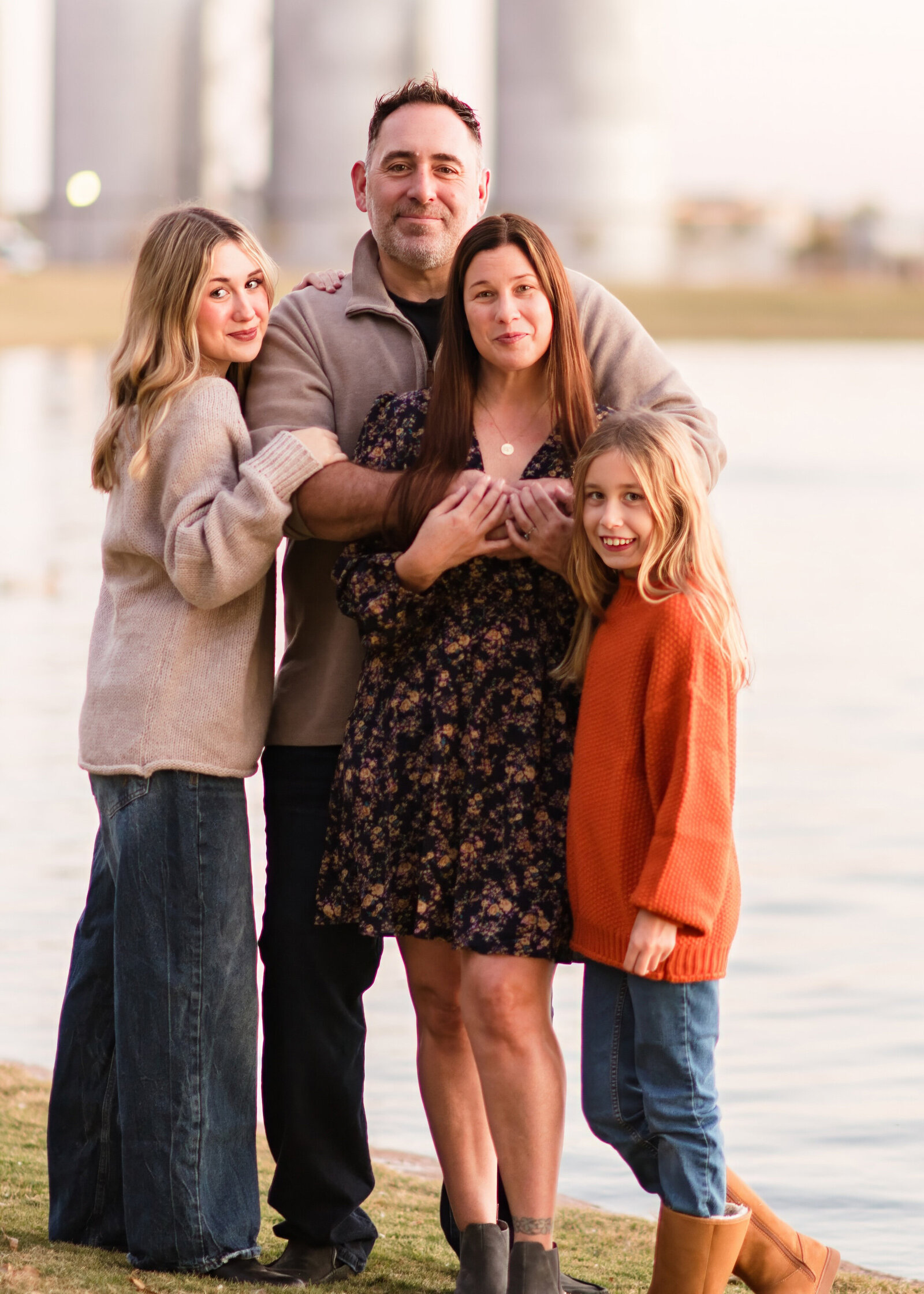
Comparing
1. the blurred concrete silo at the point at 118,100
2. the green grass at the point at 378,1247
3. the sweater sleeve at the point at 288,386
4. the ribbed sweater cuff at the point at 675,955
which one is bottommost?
the green grass at the point at 378,1247

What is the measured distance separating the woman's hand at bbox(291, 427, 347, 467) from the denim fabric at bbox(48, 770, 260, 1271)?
567 millimetres

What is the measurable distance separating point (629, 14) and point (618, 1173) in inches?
2136

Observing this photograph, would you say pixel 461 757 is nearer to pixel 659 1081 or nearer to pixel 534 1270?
pixel 659 1081

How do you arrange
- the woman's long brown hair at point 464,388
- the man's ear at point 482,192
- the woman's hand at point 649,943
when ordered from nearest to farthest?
the woman's hand at point 649,943, the woman's long brown hair at point 464,388, the man's ear at point 482,192

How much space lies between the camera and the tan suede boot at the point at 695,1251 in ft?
10.2

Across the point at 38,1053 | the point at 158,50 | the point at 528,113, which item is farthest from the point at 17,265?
the point at 38,1053

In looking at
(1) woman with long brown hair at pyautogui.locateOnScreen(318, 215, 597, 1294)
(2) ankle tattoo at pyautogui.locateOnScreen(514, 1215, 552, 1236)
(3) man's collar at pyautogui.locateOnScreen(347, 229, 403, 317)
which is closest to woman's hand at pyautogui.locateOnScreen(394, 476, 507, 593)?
(1) woman with long brown hair at pyautogui.locateOnScreen(318, 215, 597, 1294)

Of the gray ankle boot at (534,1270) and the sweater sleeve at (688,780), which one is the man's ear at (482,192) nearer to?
the sweater sleeve at (688,780)

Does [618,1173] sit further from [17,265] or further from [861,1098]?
[17,265]

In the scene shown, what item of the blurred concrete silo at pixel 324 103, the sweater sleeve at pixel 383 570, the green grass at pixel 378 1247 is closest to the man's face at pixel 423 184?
the sweater sleeve at pixel 383 570

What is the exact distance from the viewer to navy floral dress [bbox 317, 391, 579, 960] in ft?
10.3

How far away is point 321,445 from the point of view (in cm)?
338

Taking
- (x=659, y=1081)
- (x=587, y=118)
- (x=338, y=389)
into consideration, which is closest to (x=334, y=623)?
(x=338, y=389)

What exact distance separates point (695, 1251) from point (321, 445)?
1.43 metres
